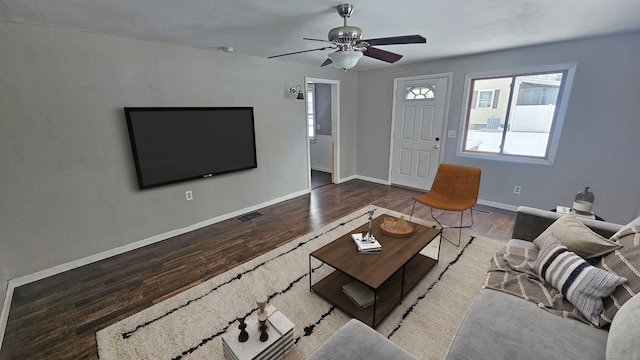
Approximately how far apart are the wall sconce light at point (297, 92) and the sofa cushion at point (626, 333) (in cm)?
399

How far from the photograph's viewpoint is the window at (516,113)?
3.28 m

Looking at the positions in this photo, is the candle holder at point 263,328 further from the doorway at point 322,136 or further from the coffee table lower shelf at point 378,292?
the doorway at point 322,136

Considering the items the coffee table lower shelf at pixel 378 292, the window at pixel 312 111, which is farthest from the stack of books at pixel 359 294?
the window at pixel 312 111

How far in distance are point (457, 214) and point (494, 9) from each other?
251 centimetres

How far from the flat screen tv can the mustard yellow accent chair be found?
2.49 m

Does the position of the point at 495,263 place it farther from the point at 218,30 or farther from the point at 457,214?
the point at 218,30

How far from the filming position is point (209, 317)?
6.24 ft

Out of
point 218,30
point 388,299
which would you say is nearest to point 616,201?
point 388,299

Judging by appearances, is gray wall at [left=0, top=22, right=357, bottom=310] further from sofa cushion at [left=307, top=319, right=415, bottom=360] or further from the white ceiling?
sofa cushion at [left=307, top=319, right=415, bottom=360]

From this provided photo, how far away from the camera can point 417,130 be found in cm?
461

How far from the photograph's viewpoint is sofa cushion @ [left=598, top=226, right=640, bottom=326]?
124 centimetres

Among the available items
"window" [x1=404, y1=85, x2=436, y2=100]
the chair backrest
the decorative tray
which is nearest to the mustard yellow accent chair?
the chair backrest

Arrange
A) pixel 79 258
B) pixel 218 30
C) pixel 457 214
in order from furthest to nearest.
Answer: pixel 457 214
pixel 79 258
pixel 218 30

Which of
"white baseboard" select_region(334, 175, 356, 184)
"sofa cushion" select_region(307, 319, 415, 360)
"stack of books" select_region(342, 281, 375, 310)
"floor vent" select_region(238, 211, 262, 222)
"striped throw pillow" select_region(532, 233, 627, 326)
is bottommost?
"floor vent" select_region(238, 211, 262, 222)
